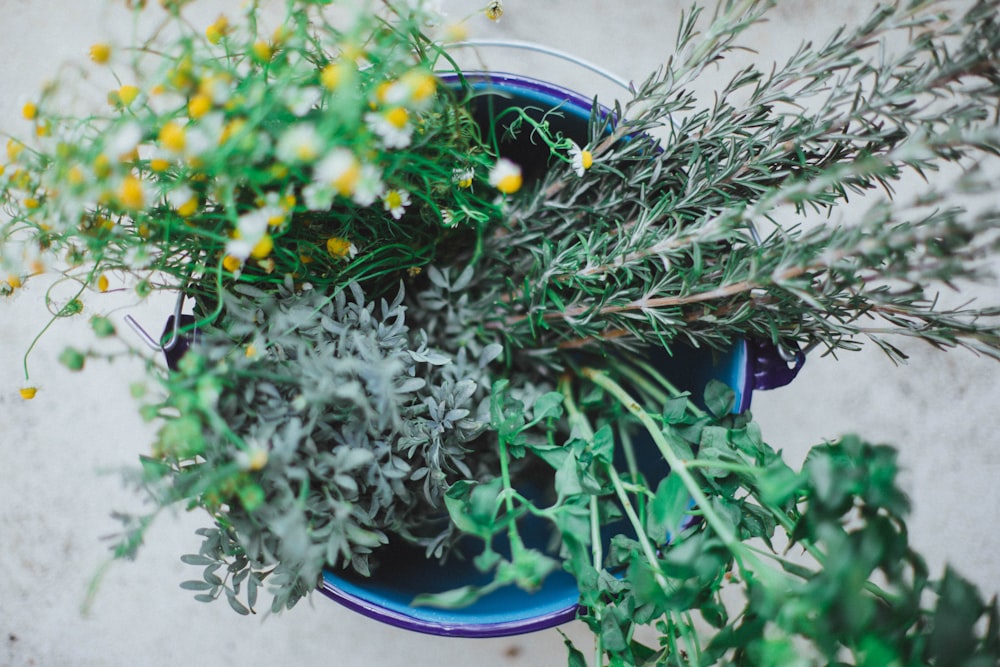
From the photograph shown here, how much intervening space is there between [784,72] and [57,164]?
561mm

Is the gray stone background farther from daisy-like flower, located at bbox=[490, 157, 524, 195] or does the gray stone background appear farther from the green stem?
daisy-like flower, located at bbox=[490, 157, 524, 195]

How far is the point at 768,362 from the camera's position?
0.68m

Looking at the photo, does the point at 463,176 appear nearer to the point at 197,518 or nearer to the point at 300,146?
the point at 300,146

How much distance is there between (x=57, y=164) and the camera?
0.49m

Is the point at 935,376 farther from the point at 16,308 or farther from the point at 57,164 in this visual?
the point at 16,308

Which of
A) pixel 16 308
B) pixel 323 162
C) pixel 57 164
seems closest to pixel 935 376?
pixel 323 162

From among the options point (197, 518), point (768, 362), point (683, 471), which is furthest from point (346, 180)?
point (197, 518)

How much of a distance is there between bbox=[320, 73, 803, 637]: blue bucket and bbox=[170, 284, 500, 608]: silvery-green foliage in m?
0.05

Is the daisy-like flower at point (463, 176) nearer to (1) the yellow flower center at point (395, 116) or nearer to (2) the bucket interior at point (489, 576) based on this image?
(2) the bucket interior at point (489, 576)

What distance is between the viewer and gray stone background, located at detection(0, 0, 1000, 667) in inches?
36.9

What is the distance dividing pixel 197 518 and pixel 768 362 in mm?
770

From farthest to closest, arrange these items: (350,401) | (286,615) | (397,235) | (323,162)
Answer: (286,615), (397,235), (350,401), (323,162)

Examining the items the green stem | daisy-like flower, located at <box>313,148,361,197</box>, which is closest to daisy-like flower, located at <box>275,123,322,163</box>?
daisy-like flower, located at <box>313,148,361,197</box>

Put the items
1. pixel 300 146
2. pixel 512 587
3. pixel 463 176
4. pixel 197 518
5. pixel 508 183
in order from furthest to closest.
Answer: pixel 197 518
pixel 512 587
pixel 463 176
pixel 508 183
pixel 300 146
